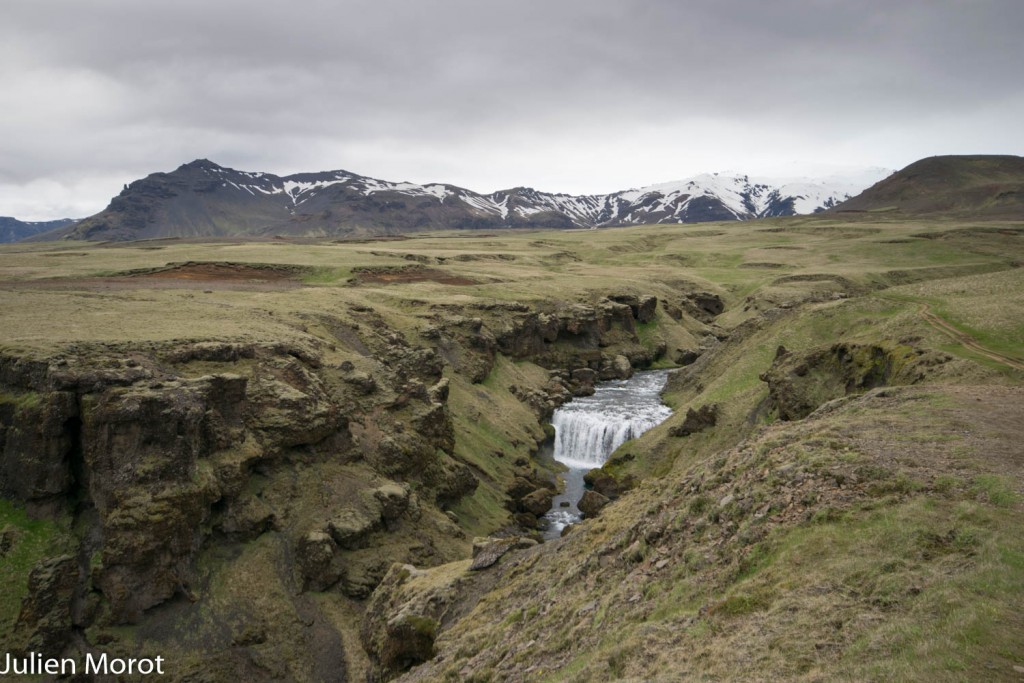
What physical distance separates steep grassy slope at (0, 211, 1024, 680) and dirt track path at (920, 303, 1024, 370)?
42 centimetres

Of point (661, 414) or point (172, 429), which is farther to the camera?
point (661, 414)

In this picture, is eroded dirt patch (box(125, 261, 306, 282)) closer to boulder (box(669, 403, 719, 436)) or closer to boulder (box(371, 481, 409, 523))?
boulder (box(371, 481, 409, 523))

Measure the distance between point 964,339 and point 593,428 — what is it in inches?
1166

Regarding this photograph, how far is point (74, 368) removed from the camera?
29688 mm

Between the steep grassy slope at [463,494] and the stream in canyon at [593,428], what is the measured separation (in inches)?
97.9

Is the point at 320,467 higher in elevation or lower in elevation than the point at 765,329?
lower

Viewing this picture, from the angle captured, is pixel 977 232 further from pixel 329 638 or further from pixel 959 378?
pixel 329 638

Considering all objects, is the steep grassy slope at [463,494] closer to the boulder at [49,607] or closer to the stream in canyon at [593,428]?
the boulder at [49,607]

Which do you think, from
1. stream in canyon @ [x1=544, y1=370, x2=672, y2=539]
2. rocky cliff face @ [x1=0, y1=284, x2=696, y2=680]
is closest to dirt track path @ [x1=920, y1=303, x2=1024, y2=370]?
stream in canyon @ [x1=544, y1=370, x2=672, y2=539]

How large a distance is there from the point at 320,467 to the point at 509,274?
65.2m

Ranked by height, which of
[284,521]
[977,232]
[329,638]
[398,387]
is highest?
[977,232]

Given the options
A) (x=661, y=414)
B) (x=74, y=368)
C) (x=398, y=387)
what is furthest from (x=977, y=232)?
(x=74, y=368)

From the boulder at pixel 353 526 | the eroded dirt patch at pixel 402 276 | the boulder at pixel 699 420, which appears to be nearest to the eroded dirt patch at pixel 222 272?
the eroded dirt patch at pixel 402 276

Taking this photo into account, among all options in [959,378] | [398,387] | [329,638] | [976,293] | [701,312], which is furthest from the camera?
[701,312]
